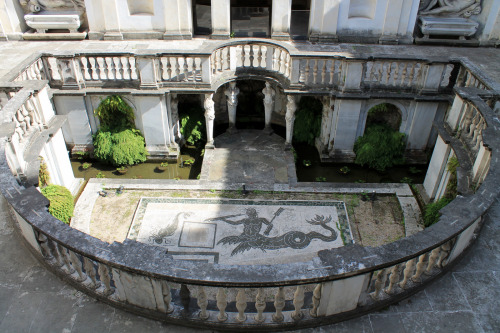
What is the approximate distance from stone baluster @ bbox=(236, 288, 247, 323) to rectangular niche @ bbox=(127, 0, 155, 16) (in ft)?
42.5

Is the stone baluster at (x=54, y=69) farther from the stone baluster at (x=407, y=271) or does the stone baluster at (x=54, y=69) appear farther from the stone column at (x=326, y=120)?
the stone baluster at (x=407, y=271)

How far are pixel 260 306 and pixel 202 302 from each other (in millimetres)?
696

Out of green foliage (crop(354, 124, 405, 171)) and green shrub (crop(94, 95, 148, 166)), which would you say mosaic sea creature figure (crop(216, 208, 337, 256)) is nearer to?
green foliage (crop(354, 124, 405, 171))

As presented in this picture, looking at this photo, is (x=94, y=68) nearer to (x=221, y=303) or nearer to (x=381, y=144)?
(x=381, y=144)

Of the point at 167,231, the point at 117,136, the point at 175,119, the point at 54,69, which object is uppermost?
the point at 54,69

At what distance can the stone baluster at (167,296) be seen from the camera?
5185 mm

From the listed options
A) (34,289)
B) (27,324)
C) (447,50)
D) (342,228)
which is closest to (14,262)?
(34,289)

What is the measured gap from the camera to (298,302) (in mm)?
5246

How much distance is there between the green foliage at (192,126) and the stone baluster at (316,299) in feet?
32.7

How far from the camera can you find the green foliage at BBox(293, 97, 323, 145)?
14.8 metres

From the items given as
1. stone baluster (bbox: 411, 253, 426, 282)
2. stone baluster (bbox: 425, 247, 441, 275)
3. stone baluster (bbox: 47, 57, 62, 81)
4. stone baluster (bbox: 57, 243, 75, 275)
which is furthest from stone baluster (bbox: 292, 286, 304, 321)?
stone baluster (bbox: 47, 57, 62, 81)

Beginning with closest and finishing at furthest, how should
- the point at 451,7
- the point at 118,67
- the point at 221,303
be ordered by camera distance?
the point at 221,303, the point at 118,67, the point at 451,7

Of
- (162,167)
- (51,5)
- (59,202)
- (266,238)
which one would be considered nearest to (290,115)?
(162,167)

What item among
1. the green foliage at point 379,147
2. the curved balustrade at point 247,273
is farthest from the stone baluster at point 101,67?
the green foliage at point 379,147
